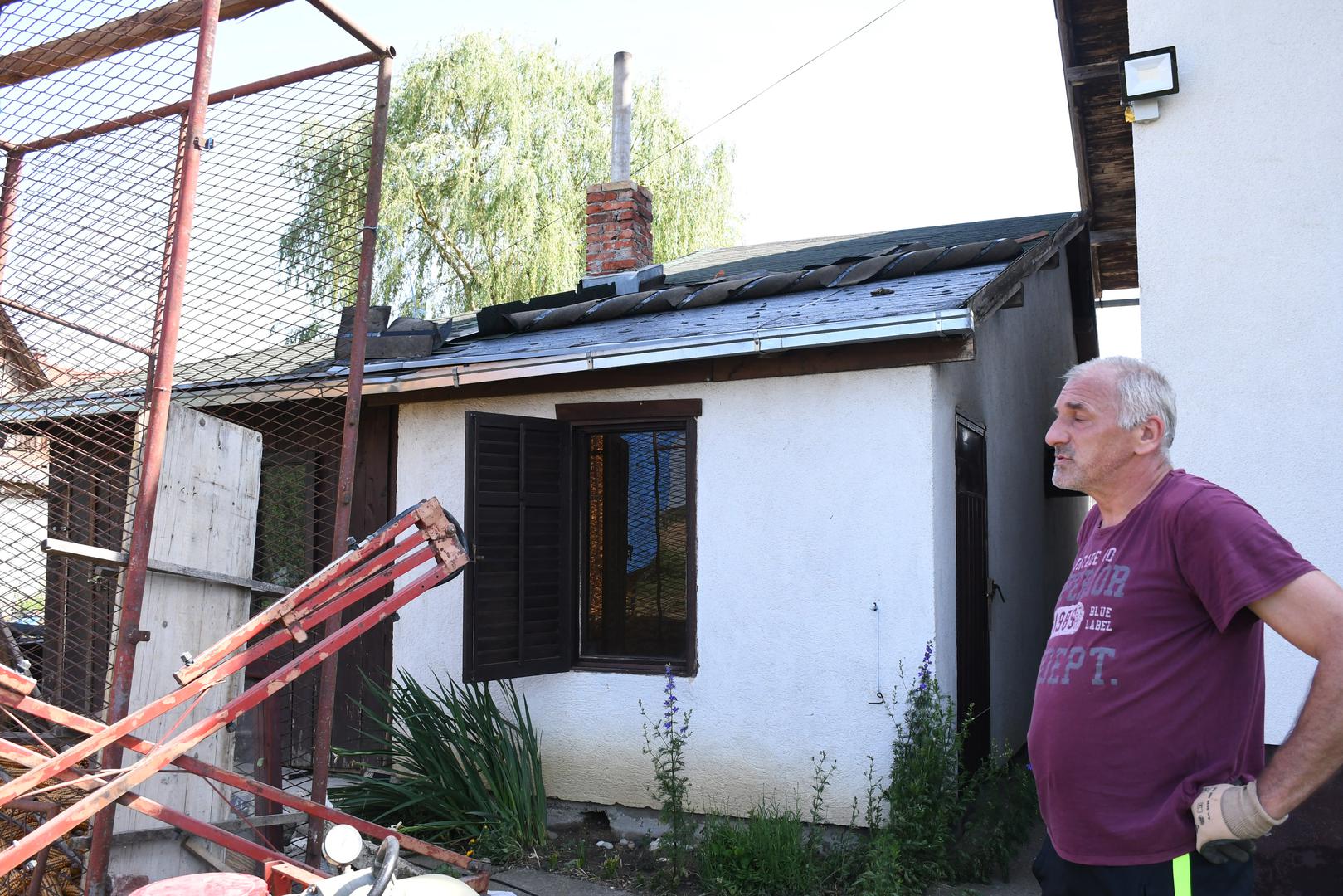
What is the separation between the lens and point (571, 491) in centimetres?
656

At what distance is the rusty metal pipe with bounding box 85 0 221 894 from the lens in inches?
132

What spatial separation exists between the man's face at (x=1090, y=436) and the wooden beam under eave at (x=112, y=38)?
328cm

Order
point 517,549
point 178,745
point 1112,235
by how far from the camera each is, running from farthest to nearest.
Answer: point 1112,235 < point 517,549 < point 178,745

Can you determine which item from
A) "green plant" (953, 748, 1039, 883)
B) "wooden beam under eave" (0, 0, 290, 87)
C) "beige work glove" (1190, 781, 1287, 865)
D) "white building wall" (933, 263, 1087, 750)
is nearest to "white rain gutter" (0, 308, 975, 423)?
"white building wall" (933, 263, 1087, 750)

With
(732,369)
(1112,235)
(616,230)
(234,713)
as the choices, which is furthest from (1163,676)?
(616,230)

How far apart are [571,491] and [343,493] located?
2450 millimetres

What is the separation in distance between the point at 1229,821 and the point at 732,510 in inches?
165

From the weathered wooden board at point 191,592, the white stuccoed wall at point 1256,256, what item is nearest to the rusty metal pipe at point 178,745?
the weathered wooden board at point 191,592

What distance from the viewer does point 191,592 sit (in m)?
3.87

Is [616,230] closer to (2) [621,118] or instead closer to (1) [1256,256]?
(2) [621,118]

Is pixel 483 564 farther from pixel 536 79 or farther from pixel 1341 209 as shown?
pixel 536 79

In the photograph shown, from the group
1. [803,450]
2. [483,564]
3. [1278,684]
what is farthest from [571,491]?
[1278,684]

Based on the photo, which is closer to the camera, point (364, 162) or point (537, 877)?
point (364, 162)

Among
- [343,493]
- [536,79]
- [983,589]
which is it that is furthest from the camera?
[536,79]
